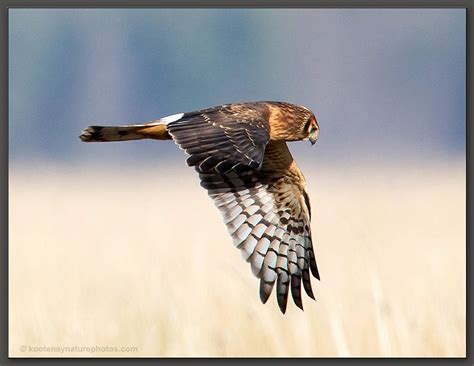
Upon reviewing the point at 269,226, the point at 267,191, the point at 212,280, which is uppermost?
the point at 267,191

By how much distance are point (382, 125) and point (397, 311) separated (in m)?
6.70

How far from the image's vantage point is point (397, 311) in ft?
15.7

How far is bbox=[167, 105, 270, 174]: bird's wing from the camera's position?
3580mm

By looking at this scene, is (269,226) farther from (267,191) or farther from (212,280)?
(212,280)

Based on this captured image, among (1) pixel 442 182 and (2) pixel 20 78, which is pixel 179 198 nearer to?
(1) pixel 442 182

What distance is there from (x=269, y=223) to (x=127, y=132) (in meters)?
0.86

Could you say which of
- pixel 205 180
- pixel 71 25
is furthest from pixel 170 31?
pixel 205 180

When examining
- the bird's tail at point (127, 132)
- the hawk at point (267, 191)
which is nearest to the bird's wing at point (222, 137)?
the hawk at point (267, 191)

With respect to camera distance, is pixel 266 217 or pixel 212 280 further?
pixel 212 280

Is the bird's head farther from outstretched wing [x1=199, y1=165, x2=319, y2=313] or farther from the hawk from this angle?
outstretched wing [x1=199, y1=165, x2=319, y2=313]

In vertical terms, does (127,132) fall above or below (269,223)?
above

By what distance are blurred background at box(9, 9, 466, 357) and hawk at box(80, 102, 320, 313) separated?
176 millimetres

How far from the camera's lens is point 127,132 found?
13.4 ft

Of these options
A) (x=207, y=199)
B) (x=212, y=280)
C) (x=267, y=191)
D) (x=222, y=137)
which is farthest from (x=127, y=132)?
(x=207, y=199)
